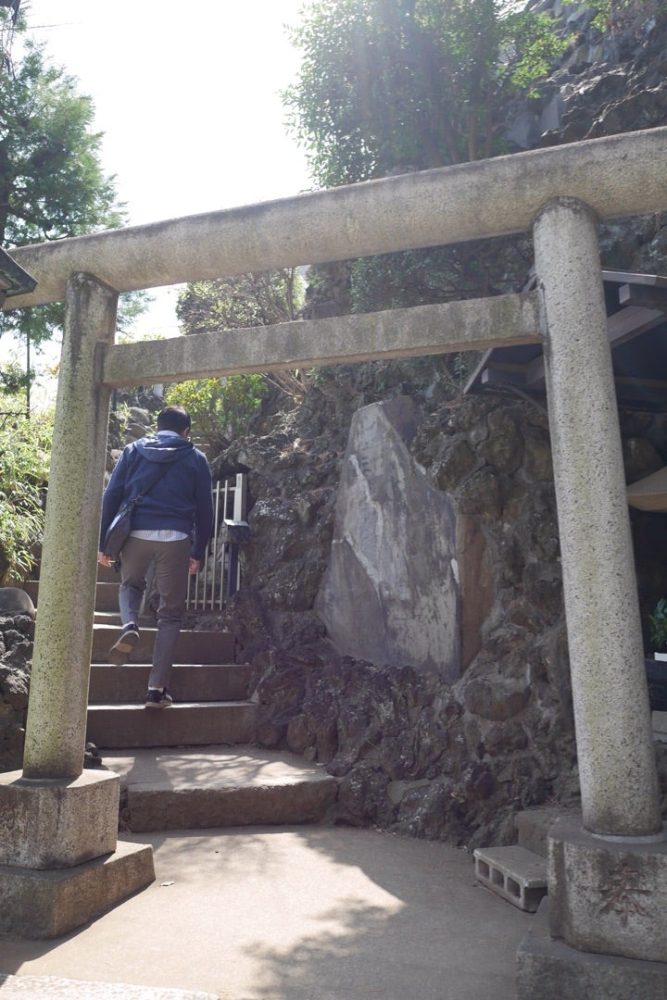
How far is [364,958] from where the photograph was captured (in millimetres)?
3039

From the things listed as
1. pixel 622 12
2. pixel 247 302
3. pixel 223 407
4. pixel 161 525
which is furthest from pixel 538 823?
pixel 247 302

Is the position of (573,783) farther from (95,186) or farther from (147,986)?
(95,186)

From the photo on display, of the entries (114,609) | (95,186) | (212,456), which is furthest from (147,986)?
(212,456)

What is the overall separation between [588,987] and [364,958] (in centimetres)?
92

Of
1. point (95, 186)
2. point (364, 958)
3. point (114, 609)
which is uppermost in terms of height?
point (95, 186)

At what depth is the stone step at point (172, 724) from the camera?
18.2 feet

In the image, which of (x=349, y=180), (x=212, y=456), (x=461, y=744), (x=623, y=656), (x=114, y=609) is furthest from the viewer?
(x=212, y=456)

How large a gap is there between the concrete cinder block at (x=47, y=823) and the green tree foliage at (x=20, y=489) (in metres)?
3.97

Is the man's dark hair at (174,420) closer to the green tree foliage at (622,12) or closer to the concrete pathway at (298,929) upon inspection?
the concrete pathway at (298,929)

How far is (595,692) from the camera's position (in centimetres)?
295

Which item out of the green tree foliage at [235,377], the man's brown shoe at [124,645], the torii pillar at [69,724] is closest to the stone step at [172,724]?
the man's brown shoe at [124,645]

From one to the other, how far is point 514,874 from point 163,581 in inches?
123

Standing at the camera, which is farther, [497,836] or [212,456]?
[212,456]

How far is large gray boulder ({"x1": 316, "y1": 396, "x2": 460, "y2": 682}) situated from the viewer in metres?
5.75
